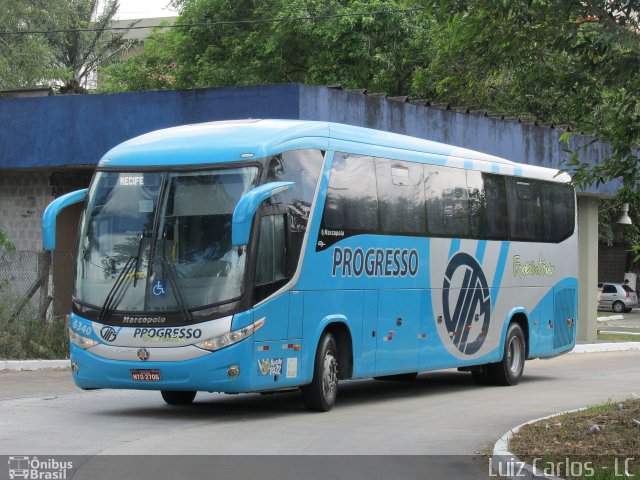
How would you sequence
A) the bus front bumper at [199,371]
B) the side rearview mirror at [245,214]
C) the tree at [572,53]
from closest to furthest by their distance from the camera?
1. the tree at [572,53]
2. the side rearview mirror at [245,214]
3. the bus front bumper at [199,371]

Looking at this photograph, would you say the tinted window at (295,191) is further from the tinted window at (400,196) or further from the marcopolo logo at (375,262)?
the tinted window at (400,196)

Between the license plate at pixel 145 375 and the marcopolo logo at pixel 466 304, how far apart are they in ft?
19.5

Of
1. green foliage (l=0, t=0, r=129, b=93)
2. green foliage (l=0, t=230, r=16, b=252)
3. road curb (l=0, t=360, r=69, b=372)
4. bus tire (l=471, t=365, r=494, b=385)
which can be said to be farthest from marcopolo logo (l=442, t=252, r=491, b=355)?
green foliage (l=0, t=0, r=129, b=93)

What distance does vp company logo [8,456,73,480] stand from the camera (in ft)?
31.7

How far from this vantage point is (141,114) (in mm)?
23312

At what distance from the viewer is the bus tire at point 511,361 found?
20.2 meters

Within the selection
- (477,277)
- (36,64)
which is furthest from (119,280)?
(36,64)

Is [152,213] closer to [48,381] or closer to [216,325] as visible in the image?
[216,325]

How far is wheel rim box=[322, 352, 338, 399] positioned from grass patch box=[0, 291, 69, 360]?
7.69 meters

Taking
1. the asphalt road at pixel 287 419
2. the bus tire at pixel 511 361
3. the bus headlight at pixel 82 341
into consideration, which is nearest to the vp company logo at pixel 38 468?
the asphalt road at pixel 287 419

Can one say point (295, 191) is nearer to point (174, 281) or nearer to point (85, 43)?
point (174, 281)

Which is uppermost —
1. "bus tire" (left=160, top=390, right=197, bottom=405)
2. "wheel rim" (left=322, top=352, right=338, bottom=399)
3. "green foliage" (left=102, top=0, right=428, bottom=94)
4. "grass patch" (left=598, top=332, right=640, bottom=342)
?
"green foliage" (left=102, top=0, right=428, bottom=94)

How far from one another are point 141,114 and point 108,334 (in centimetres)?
1025

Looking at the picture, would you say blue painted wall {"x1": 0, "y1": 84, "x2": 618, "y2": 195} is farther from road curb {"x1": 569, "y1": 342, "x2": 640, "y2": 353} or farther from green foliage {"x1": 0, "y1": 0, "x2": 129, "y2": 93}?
green foliage {"x1": 0, "y1": 0, "x2": 129, "y2": 93}
